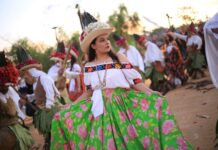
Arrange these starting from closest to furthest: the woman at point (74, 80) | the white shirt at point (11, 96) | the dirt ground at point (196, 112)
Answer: the white shirt at point (11, 96)
the dirt ground at point (196, 112)
the woman at point (74, 80)

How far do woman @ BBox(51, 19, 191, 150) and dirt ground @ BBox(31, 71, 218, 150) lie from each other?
1825mm

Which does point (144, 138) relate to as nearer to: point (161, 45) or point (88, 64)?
point (88, 64)

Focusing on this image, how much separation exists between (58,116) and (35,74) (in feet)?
7.28

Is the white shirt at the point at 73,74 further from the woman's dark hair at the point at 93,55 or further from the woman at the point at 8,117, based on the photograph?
the woman's dark hair at the point at 93,55

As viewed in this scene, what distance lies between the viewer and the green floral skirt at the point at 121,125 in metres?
3.75

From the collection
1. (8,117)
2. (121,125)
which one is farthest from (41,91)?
(121,125)

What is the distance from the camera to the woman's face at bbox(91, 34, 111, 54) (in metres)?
4.32

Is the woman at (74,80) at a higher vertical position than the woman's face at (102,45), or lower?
lower

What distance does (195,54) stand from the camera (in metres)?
13.0

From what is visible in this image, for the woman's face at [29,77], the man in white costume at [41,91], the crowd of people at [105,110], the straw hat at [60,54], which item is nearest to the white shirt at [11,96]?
the crowd of people at [105,110]

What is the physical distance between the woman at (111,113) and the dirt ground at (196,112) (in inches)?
71.8

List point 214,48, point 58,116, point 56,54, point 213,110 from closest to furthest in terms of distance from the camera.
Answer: point 58,116 → point 214,48 → point 213,110 → point 56,54

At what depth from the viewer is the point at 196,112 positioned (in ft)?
26.1

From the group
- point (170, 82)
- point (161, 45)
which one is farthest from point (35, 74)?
point (161, 45)
